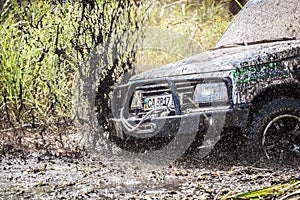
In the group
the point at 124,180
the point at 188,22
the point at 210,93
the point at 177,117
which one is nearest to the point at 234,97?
the point at 210,93

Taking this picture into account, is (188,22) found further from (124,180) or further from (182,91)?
(124,180)

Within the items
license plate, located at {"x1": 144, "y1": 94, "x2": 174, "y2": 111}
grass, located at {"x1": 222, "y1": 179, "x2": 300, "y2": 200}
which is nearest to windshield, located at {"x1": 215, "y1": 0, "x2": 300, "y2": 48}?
license plate, located at {"x1": 144, "y1": 94, "x2": 174, "y2": 111}

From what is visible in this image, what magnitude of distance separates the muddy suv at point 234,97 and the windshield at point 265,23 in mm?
447

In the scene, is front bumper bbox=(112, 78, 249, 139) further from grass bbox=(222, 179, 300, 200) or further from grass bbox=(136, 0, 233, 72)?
grass bbox=(136, 0, 233, 72)

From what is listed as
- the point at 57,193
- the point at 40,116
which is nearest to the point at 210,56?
the point at 57,193

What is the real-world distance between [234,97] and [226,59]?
43 centimetres

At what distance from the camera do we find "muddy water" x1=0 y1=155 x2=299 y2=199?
5137 millimetres

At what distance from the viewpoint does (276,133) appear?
18.9 feet

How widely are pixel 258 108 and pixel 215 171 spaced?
26.9 inches

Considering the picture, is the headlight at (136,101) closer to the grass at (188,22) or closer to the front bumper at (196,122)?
the front bumper at (196,122)

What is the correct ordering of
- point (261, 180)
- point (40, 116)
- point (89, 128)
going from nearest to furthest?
point (261, 180)
point (89, 128)
point (40, 116)

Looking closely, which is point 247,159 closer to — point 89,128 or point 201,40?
point 89,128

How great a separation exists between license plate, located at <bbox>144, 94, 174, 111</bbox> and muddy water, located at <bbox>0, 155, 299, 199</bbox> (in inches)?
24.0

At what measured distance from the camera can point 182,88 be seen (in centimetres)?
598
